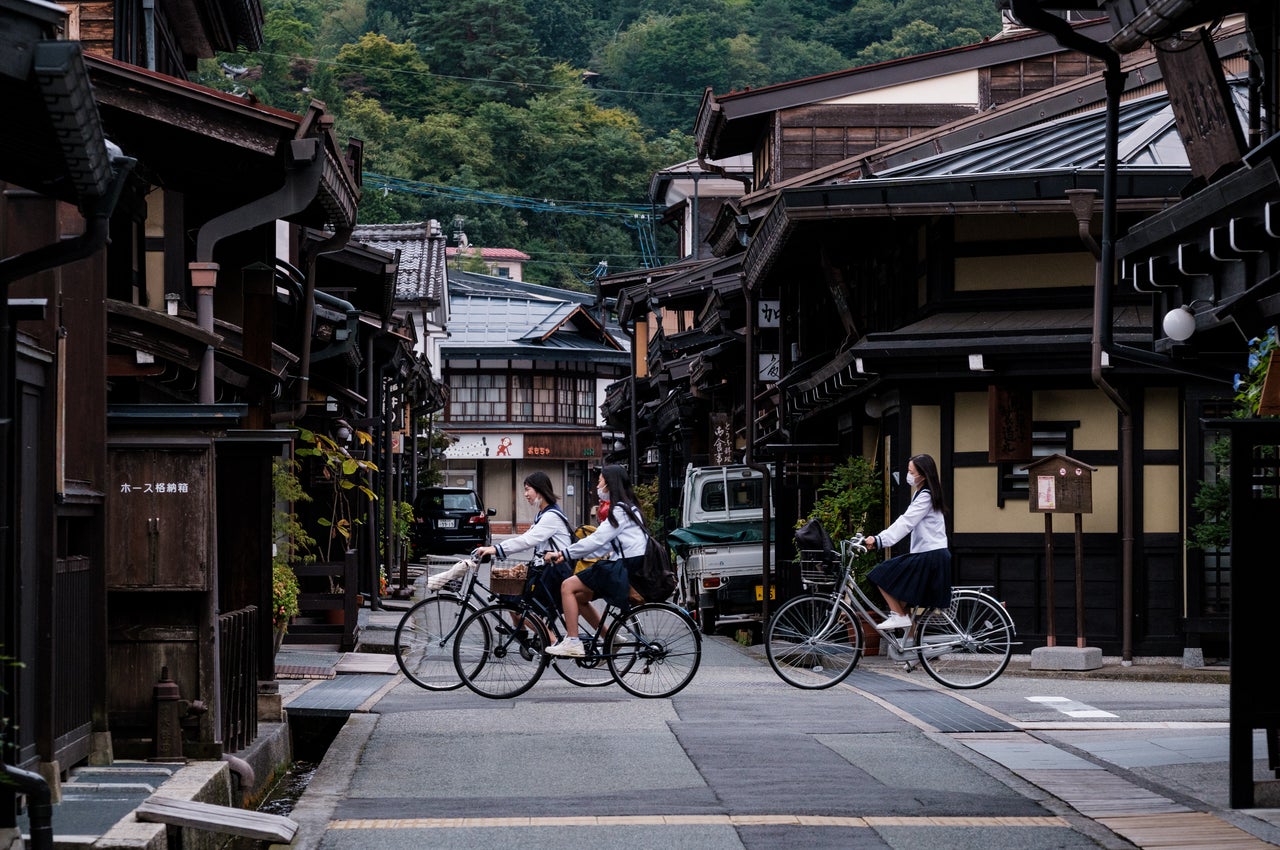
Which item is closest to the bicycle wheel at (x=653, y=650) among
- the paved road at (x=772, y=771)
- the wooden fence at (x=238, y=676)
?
the paved road at (x=772, y=771)

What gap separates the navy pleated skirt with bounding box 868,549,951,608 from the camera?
551 inches

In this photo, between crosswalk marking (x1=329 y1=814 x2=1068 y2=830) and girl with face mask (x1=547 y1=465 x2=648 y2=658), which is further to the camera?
girl with face mask (x1=547 y1=465 x2=648 y2=658)

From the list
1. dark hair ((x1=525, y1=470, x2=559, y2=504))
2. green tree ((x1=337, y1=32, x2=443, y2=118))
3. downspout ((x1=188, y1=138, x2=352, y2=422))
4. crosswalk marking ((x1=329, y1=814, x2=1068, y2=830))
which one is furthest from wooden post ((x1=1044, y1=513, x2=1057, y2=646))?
green tree ((x1=337, y1=32, x2=443, y2=118))

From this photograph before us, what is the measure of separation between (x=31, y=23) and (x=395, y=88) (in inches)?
2603

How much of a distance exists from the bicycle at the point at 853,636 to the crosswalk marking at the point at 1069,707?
48cm

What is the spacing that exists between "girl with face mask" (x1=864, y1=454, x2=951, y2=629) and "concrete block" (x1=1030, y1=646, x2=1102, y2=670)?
300cm

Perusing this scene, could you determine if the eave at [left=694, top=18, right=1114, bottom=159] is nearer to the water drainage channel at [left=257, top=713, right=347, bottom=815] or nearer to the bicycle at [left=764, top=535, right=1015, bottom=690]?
the bicycle at [left=764, top=535, right=1015, bottom=690]

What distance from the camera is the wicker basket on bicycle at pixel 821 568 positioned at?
48.2 ft

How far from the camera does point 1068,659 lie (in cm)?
1656

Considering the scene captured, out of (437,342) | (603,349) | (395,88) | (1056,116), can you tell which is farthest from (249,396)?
(395,88)

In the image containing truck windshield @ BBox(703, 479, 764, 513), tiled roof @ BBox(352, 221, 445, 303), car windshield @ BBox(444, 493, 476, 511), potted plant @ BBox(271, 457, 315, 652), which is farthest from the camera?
tiled roof @ BBox(352, 221, 445, 303)

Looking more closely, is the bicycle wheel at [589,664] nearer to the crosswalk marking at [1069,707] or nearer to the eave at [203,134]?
the crosswalk marking at [1069,707]

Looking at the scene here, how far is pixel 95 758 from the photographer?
8758mm

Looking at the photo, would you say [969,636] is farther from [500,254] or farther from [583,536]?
[500,254]
